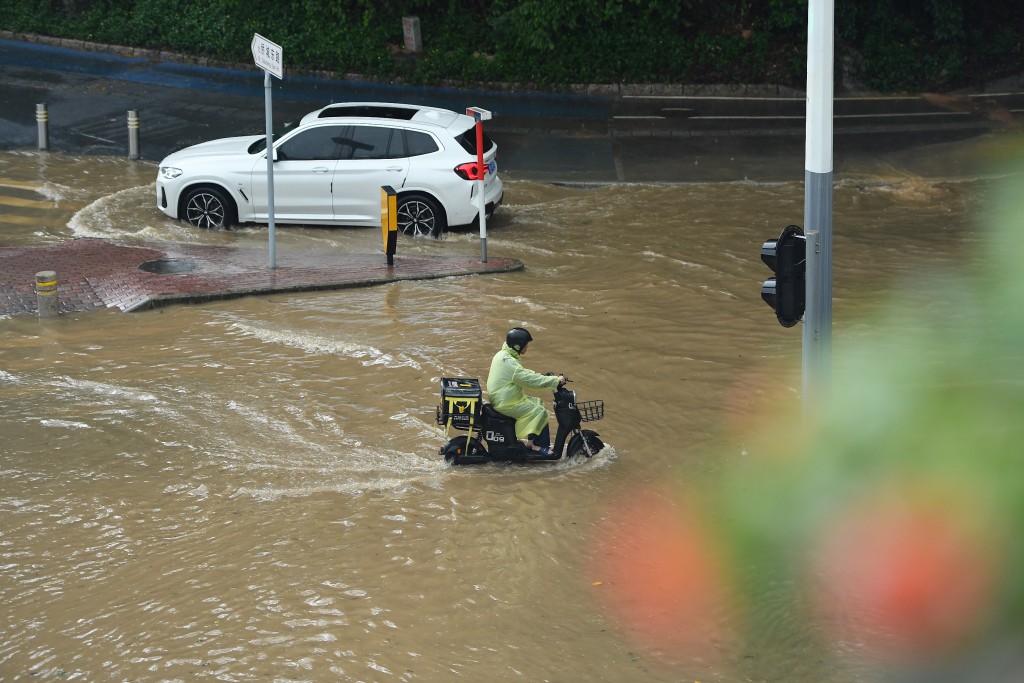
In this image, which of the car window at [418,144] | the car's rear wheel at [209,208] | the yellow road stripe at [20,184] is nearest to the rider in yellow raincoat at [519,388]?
the car window at [418,144]

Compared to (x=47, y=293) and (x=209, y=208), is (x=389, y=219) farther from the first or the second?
(x=47, y=293)

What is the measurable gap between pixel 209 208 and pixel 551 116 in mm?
8804

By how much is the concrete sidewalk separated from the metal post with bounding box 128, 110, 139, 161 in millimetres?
4945

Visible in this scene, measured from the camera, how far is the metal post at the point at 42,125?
20.4 meters

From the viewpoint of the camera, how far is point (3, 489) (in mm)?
8781

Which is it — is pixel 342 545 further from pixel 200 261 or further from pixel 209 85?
pixel 209 85

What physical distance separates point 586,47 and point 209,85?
7770mm

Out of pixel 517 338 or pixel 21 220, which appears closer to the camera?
pixel 517 338

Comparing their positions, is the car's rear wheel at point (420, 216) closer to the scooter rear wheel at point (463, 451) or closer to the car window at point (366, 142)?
the car window at point (366, 142)

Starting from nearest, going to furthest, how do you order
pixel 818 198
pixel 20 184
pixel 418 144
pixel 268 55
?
pixel 818 198
pixel 268 55
pixel 418 144
pixel 20 184

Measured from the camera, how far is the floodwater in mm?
6820

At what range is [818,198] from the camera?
325 inches

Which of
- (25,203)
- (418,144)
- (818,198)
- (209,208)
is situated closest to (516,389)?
(818,198)

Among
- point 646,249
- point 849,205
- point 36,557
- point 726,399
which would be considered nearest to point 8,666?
Result: point 36,557
